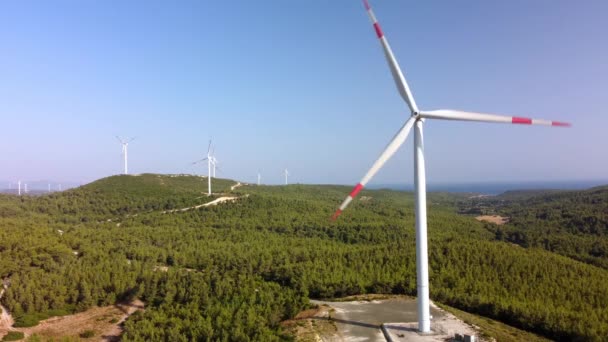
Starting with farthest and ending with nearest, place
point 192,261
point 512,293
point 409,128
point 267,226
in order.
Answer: point 267,226, point 192,261, point 512,293, point 409,128

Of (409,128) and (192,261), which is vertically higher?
(409,128)

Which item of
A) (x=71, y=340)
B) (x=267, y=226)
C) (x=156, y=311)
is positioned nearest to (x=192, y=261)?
(x=156, y=311)

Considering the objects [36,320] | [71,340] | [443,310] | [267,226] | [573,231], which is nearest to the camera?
[71,340]

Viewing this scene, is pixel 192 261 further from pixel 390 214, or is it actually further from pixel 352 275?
pixel 390 214

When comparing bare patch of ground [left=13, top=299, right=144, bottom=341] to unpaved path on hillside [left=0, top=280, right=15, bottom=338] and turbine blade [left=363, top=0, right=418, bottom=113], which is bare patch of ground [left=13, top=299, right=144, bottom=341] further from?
turbine blade [left=363, top=0, right=418, bottom=113]

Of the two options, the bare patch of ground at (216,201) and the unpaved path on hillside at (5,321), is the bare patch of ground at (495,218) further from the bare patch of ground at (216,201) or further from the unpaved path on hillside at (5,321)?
the unpaved path on hillside at (5,321)

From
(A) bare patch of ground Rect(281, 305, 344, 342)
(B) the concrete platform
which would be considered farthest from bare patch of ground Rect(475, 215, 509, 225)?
(A) bare patch of ground Rect(281, 305, 344, 342)

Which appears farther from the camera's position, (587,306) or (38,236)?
(38,236)

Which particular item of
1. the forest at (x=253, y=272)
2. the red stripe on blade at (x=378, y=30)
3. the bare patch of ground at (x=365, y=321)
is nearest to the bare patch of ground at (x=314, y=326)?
the bare patch of ground at (x=365, y=321)
